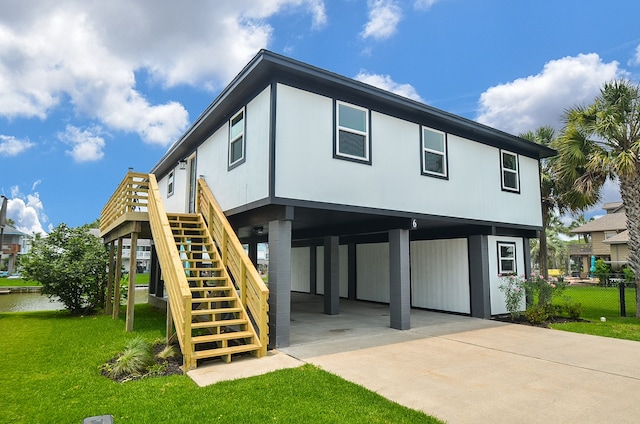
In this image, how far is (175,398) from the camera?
4.28 metres

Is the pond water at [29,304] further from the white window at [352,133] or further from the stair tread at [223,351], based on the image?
the white window at [352,133]

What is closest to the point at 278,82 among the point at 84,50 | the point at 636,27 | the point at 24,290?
the point at 84,50

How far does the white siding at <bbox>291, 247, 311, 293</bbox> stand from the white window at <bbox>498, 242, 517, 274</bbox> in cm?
945

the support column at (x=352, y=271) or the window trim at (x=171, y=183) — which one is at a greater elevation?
the window trim at (x=171, y=183)

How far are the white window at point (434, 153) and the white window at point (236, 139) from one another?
4.32 meters

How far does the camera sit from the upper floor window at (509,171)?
11.4 m

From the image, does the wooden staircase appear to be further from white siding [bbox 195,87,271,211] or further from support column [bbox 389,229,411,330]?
support column [bbox 389,229,411,330]

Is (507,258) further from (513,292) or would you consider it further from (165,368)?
(165,368)

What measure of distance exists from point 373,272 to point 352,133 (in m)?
7.75

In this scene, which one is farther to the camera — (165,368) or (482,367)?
(482,367)

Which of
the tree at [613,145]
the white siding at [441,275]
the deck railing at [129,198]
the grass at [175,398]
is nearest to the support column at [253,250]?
the deck railing at [129,198]

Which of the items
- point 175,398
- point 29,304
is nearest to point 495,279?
point 175,398

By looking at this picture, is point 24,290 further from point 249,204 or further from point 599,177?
point 599,177

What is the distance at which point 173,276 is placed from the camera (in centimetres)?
624
